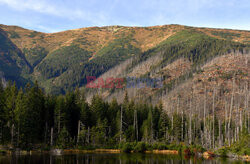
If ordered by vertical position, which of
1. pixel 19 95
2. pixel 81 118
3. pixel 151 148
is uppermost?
pixel 19 95

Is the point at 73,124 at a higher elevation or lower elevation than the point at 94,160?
higher

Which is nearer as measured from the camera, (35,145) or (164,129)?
(35,145)

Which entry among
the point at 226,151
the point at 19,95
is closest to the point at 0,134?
the point at 19,95

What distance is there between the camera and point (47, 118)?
9381 cm

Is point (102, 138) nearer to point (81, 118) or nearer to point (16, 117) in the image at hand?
point (81, 118)

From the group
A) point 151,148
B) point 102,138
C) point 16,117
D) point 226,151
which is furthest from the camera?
point 102,138

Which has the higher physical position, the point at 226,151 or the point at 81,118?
the point at 81,118

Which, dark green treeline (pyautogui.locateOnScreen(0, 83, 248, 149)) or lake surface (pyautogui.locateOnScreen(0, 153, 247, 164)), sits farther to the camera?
dark green treeline (pyautogui.locateOnScreen(0, 83, 248, 149))

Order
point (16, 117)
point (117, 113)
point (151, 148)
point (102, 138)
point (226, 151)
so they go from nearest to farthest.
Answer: point (226, 151), point (16, 117), point (151, 148), point (102, 138), point (117, 113)

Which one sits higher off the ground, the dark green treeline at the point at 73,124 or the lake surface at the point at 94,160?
the dark green treeline at the point at 73,124

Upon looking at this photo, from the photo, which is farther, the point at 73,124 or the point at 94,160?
the point at 73,124

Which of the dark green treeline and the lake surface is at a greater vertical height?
the dark green treeline

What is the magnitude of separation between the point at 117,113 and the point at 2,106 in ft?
130

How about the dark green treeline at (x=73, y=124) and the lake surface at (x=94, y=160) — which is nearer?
the lake surface at (x=94, y=160)
